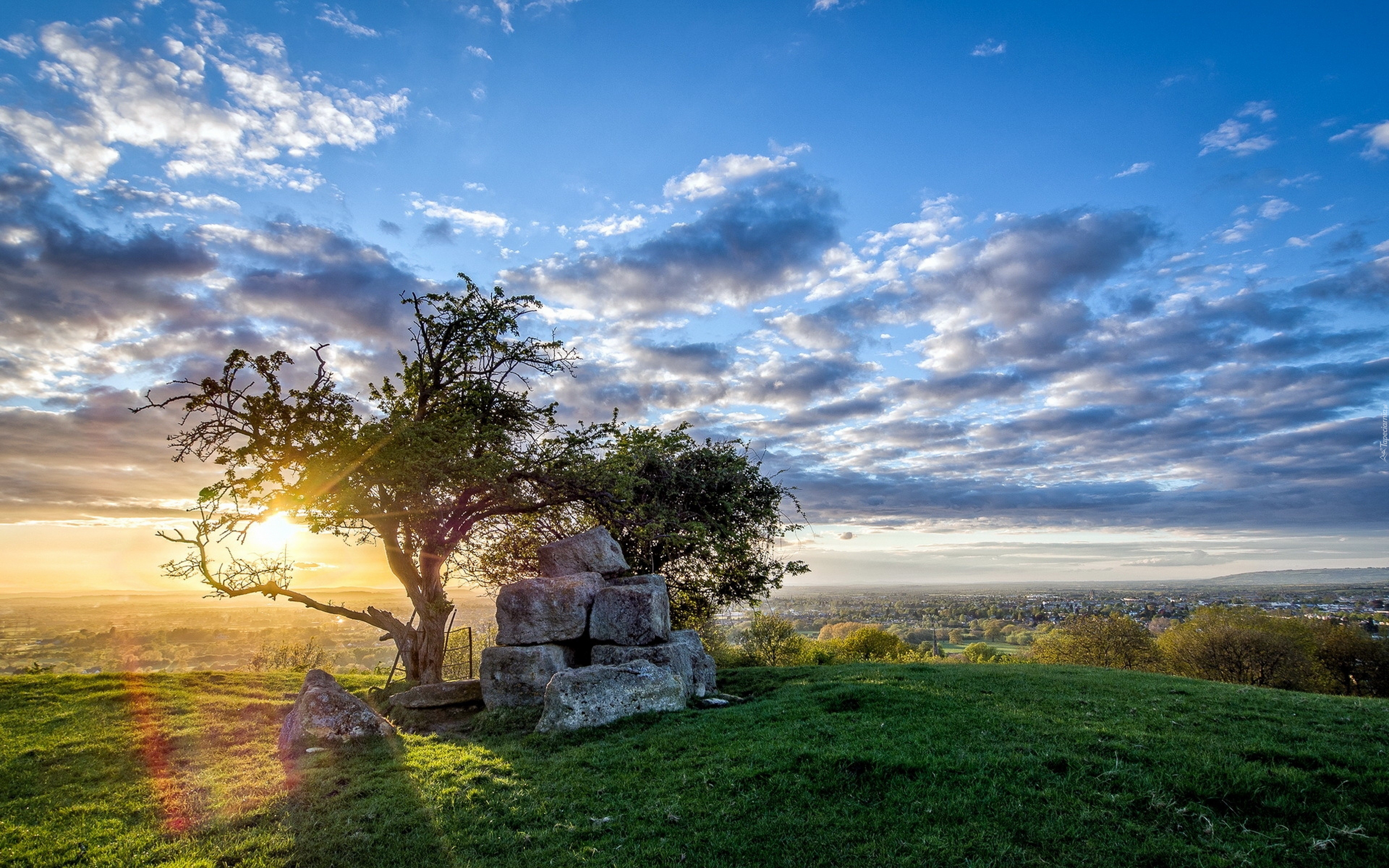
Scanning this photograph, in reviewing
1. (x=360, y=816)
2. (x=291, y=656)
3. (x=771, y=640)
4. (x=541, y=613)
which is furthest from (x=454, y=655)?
(x=360, y=816)

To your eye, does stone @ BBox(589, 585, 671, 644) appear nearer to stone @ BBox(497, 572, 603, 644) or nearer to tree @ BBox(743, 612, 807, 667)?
stone @ BBox(497, 572, 603, 644)

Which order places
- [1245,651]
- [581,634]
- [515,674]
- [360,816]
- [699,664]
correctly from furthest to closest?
[1245,651] → [699,664] → [581,634] → [515,674] → [360,816]

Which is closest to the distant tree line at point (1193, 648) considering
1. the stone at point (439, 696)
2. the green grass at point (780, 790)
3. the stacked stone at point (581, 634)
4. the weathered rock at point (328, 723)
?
the stacked stone at point (581, 634)

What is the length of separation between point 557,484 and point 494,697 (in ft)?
24.8

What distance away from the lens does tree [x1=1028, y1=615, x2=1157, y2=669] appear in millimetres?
50875

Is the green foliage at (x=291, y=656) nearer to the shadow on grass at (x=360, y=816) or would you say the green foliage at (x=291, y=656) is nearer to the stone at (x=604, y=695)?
the shadow on grass at (x=360, y=816)

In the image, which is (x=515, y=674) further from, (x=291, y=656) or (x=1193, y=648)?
(x=291, y=656)

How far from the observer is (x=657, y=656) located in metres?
17.1

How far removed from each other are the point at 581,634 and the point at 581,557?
281cm

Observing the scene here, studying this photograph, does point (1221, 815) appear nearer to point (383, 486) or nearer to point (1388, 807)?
point (1388, 807)

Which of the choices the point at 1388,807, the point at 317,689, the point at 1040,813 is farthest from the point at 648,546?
the point at 1388,807

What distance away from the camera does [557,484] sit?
22125mm

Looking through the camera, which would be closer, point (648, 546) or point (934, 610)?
point (648, 546)

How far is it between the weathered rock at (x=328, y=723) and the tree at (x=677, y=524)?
995 cm
